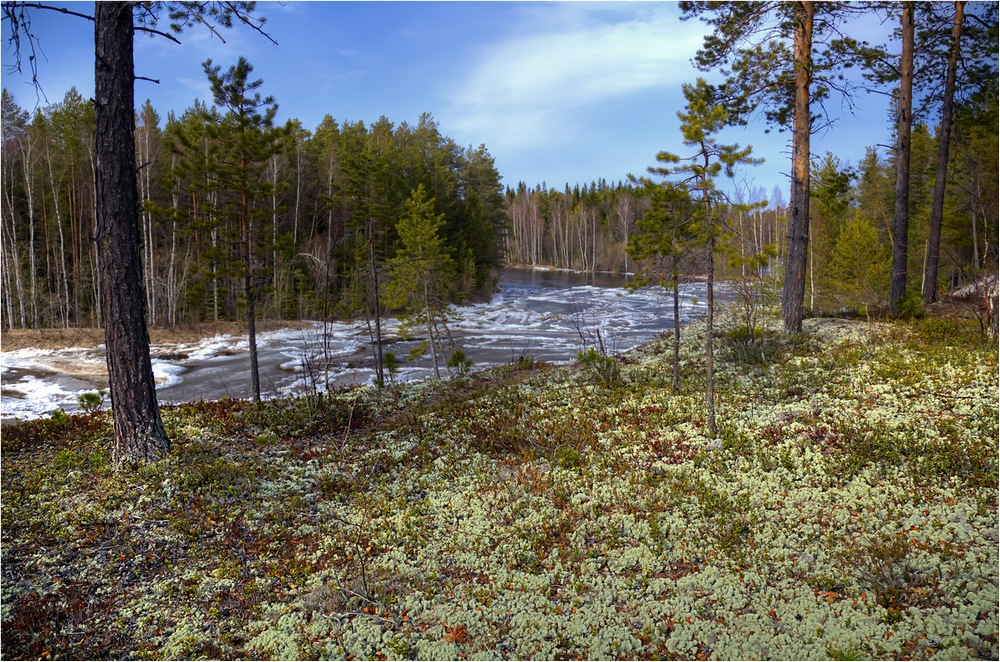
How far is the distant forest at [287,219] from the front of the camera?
1343 cm

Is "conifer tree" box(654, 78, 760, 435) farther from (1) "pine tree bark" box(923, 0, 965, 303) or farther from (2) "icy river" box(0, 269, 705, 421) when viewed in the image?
(1) "pine tree bark" box(923, 0, 965, 303)

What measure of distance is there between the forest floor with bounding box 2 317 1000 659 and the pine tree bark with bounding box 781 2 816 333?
506 centimetres

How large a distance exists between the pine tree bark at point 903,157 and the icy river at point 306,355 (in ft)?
17.7

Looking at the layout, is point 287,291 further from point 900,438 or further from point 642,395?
point 900,438

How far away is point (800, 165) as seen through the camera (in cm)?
1386

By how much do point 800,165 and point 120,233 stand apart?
45.5 ft

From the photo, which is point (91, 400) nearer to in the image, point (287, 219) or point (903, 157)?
point (903, 157)

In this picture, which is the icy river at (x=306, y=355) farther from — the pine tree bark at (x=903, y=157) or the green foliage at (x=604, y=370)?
the pine tree bark at (x=903, y=157)

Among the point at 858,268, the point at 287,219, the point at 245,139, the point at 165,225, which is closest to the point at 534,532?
the point at 245,139

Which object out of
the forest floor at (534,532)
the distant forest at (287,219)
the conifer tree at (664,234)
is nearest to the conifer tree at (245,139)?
the distant forest at (287,219)

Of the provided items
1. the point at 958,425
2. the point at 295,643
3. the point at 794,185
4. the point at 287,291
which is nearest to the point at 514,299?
the point at 287,291

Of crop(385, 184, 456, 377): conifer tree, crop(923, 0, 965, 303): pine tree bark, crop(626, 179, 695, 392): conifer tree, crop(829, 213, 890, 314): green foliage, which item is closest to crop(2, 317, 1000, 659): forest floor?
crop(626, 179, 695, 392): conifer tree

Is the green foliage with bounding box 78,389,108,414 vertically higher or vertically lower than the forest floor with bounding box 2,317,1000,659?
higher

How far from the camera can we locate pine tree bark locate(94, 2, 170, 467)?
674 centimetres
